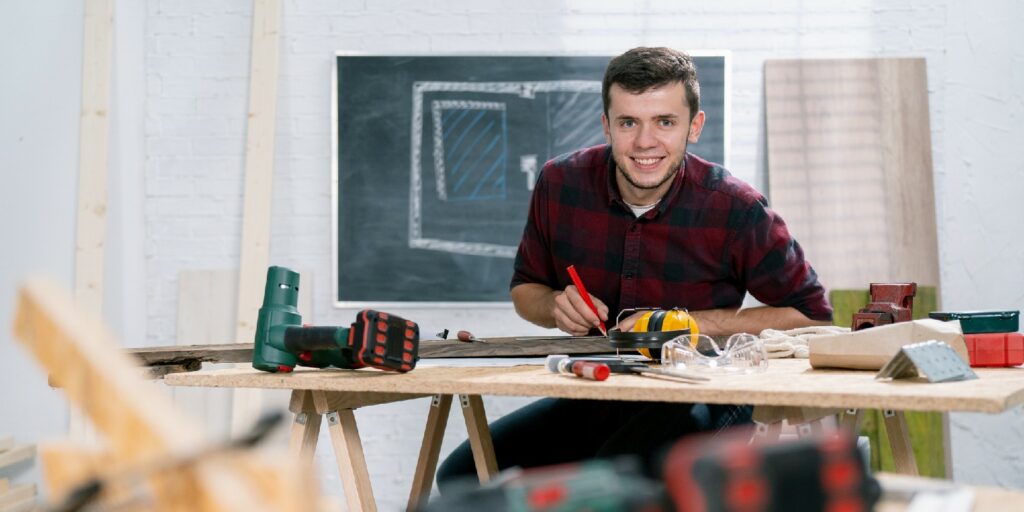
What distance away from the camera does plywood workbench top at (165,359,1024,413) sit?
1449 mm

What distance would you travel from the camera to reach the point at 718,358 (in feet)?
6.28

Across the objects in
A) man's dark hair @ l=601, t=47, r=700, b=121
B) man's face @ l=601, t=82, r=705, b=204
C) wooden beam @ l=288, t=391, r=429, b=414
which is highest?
man's dark hair @ l=601, t=47, r=700, b=121

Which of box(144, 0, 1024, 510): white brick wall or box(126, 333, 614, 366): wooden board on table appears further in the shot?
box(144, 0, 1024, 510): white brick wall

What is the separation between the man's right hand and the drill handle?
2.27ft

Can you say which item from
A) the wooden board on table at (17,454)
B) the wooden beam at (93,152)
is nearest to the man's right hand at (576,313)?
the wooden board on table at (17,454)

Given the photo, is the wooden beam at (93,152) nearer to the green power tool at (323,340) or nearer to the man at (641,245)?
the man at (641,245)

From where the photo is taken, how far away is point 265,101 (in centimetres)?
429

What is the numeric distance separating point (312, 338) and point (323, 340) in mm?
28

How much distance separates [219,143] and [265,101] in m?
0.28

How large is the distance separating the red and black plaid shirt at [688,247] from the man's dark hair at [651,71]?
0.26 m

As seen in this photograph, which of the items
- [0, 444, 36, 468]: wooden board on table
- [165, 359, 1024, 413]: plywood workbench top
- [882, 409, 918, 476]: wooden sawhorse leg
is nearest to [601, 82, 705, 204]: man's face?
[165, 359, 1024, 413]: plywood workbench top

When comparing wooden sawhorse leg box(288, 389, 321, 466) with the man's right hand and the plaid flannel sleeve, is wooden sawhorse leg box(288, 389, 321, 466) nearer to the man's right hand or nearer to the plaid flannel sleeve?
the man's right hand

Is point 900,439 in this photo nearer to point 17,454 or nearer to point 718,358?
point 718,358

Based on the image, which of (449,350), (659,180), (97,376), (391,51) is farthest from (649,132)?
(97,376)
